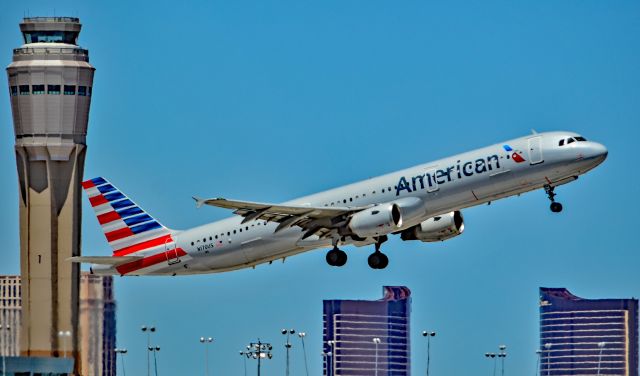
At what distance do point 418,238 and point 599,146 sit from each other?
49.1 feet

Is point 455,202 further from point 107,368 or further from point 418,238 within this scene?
point 107,368

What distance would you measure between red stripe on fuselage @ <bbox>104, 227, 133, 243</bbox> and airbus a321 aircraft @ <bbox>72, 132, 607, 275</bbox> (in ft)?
0.59

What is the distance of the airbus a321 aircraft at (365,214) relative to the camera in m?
108

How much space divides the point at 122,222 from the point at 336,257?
20295mm

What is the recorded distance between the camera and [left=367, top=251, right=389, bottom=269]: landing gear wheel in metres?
116

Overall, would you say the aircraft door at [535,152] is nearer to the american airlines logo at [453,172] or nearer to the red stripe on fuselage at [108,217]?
the american airlines logo at [453,172]

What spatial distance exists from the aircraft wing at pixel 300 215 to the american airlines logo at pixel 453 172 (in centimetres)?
448

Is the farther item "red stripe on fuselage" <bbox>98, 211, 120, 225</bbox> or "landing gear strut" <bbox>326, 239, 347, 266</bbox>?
"red stripe on fuselage" <bbox>98, 211, 120, 225</bbox>

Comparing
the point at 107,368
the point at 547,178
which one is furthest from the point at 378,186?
the point at 107,368

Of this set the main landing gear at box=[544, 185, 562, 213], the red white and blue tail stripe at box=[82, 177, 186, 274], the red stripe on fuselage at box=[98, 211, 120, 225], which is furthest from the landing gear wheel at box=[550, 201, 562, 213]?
the red stripe on fuselage at box=[98, 211, 120, 225]

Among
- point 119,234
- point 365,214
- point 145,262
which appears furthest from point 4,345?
point 365,214

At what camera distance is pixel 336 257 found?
378 feet

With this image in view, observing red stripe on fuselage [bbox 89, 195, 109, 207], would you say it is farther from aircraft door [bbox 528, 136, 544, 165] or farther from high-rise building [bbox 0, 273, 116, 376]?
aircraft door [bbox 528, 136, 544, 165]

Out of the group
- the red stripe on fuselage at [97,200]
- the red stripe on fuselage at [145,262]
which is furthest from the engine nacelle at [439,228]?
the red stripe on fuselage at [97,200]
